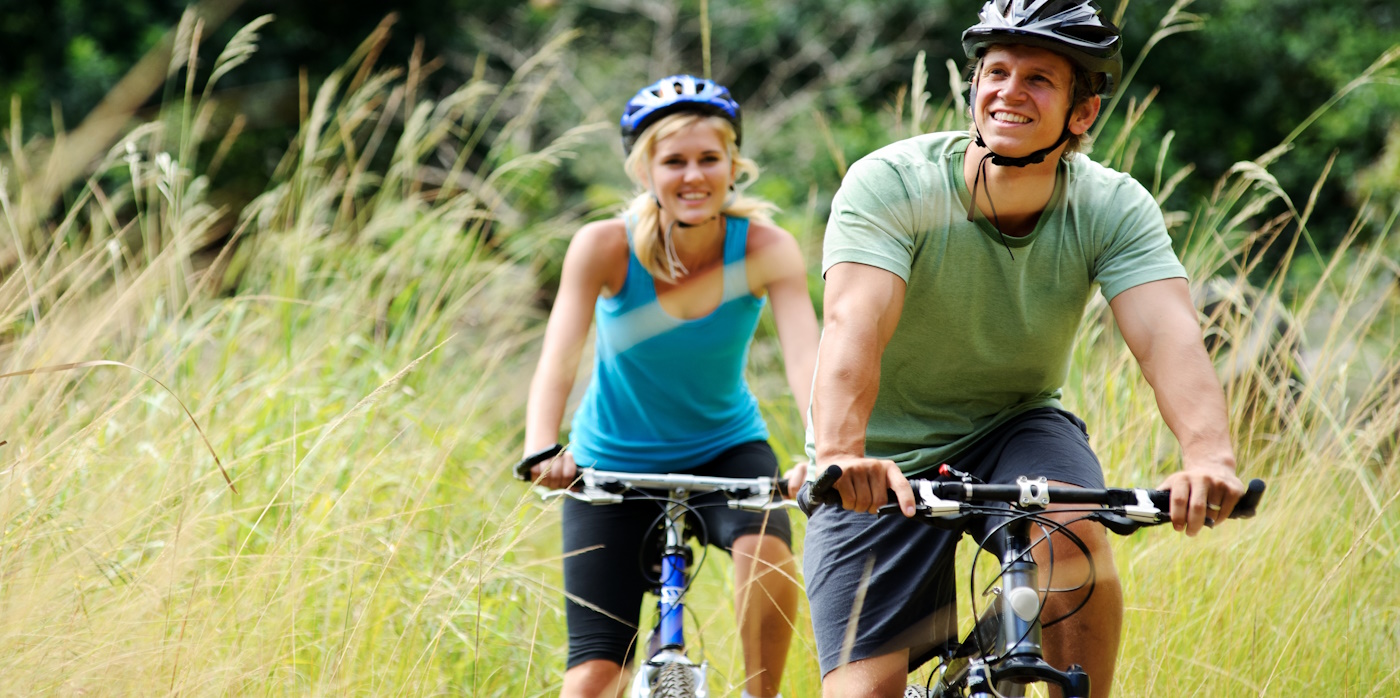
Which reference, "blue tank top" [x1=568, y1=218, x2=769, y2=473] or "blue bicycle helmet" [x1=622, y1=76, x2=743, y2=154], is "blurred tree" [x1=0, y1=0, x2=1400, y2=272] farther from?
Answer: "blue tank top" [x1=568, y1=218, x2=769, y2=473]

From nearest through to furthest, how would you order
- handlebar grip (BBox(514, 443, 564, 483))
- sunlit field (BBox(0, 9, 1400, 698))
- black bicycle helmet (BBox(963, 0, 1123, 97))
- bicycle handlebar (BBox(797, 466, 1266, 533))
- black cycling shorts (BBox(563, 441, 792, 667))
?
bicycle handlebar (BBox(797, 466, 1266, 533)), black bicycle helmet (BBox(963, 0, 1123, 97)), sunlit field (BBox(0, 9, 1400, 698)), handlebar grip (BBox(514, 443, 564, 483)), black cycling shorts (BBox(563, 441, 792, 667))

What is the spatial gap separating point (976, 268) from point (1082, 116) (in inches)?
14.7

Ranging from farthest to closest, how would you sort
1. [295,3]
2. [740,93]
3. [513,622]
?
[740,93] < [295,3] < [513,622]

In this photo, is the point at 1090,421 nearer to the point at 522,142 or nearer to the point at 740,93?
the point at 522,142

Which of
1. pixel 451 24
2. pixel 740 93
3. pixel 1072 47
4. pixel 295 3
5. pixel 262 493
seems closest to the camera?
pixel 1072 47

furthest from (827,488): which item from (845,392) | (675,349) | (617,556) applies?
(675,349)

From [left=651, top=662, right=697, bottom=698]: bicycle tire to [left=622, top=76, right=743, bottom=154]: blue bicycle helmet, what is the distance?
1492mm

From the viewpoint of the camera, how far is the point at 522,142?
38.9ft

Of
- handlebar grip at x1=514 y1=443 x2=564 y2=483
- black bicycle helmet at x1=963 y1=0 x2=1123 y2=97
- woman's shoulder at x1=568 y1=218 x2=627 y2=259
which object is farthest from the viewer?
woman's shoulder at x1=568 y1=218 x2=627 y2=259

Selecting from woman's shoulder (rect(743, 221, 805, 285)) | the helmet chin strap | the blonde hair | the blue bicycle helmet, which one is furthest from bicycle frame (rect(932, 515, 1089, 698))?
the blue bicycle helmet

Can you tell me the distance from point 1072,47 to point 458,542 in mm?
2387

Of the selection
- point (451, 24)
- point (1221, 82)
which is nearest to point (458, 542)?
point (451, 24)

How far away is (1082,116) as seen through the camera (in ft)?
7.84

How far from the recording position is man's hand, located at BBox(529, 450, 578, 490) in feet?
9.30
